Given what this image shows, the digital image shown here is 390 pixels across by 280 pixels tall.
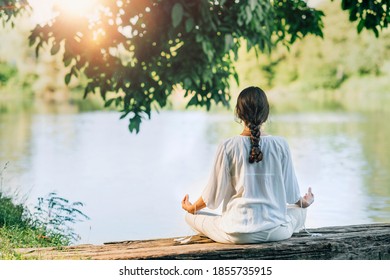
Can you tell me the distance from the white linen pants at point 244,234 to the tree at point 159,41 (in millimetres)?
1265

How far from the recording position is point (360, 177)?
392 inches

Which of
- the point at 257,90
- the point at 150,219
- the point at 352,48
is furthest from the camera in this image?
the point at 352,48

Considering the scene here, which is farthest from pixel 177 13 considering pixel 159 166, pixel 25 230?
pixel 159 166

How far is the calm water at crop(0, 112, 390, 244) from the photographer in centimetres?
752

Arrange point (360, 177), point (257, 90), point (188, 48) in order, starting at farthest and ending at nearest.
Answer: point (360, 177) → point (188, 48) → point (257, 90)

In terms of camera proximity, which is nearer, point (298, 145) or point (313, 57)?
point (298, 145)

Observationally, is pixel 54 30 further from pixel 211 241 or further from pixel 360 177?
pixel 360 177

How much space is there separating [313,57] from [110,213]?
2583 centimetres

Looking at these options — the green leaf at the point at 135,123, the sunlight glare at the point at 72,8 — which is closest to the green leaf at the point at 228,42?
the green leaf at the point at 135,123

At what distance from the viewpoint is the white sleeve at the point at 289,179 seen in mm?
3478

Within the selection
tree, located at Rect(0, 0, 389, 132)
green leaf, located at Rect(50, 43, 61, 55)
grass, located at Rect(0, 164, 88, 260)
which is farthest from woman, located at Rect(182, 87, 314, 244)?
green leaf, located at Rect(50, 43, 61, 55)

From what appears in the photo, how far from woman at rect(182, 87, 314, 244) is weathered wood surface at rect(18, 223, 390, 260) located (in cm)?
6

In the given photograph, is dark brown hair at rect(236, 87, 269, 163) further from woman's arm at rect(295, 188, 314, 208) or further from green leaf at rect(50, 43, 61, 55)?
green leaf at rect(50, 43, 61, 55)

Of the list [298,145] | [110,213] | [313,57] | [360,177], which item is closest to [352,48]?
[313,57]
